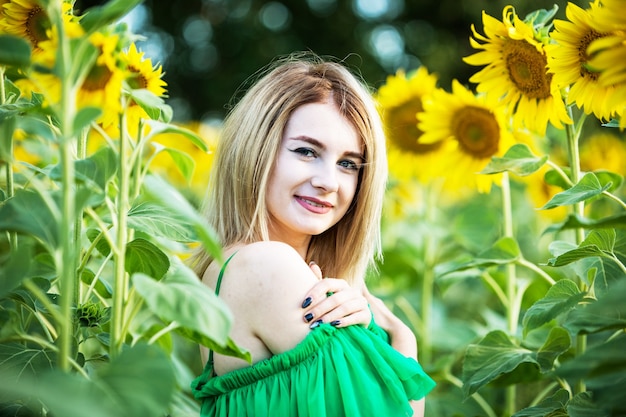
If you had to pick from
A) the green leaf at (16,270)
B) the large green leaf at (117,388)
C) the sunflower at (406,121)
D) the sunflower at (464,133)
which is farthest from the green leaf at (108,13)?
the sunflower at (406,121)

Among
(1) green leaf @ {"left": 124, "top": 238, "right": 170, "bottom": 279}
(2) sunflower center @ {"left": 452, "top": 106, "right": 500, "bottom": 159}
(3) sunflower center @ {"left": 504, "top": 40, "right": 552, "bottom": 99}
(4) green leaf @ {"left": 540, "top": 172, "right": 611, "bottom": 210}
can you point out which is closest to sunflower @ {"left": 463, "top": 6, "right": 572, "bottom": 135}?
(3) sunflower center @ {"left": 504, "top": 40, "right": 552, "bottom": 99}

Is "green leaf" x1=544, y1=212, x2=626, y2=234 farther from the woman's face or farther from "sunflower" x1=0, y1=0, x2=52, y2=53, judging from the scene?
"sunflower" x1=0, y1=0, x2=52, y2=53

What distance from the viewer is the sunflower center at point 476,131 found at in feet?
6.63

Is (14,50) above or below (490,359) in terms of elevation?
above

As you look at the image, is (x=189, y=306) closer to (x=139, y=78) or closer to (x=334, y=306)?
(x=334, y=306)

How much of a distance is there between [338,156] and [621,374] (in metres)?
0.74

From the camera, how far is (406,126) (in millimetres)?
2508

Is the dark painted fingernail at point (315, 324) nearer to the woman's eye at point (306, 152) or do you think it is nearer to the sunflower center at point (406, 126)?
the woman's eye at point (306, 152)

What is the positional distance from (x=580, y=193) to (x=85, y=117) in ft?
2.72

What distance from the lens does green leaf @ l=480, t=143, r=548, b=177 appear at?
148 cm

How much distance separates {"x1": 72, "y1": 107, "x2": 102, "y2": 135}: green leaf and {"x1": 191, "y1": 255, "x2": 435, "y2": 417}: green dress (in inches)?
21.7

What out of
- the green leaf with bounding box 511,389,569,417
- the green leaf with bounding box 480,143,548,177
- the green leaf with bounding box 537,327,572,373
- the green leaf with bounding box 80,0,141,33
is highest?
the green leaf with bounding box 80,0,141,33

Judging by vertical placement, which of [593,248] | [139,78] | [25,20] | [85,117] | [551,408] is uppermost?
[25,20]

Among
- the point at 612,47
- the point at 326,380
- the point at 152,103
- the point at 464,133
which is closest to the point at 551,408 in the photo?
the point at 326,380
